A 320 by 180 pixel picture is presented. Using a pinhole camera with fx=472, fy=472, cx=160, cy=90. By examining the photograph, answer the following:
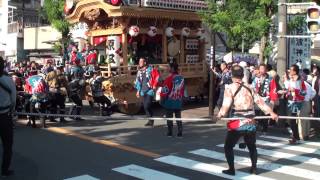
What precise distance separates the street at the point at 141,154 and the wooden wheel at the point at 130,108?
3078mm

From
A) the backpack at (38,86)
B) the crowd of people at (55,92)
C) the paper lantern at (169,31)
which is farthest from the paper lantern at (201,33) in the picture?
the backpack at (38,86)

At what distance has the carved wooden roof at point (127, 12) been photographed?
633 inches

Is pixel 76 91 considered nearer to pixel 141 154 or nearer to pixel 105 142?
pixel 105 142

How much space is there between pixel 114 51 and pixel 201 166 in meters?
9.22

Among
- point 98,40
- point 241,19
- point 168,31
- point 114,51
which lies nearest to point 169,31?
point 168,31

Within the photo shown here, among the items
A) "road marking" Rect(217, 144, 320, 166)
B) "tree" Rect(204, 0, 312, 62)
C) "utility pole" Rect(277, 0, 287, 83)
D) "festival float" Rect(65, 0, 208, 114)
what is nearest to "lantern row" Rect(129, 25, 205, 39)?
"festival float" Rect(65, 0, 208, 114)

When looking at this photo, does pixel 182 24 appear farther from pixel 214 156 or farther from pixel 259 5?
pixel 214 156

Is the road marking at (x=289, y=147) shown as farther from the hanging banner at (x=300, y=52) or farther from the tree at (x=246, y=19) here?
the tree at (x=246, y=19)

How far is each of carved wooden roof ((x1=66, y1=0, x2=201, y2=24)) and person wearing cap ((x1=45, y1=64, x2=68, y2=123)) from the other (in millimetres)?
3520

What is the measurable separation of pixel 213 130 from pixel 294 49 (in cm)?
431

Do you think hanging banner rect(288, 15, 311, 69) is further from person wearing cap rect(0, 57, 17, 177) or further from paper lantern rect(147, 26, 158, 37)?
person wearing cap rect(0, 57, 17, 177)

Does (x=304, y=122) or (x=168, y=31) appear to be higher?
(x=168, y=31)

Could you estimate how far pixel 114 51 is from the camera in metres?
16.8

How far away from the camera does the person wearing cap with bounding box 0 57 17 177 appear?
24.4ft
